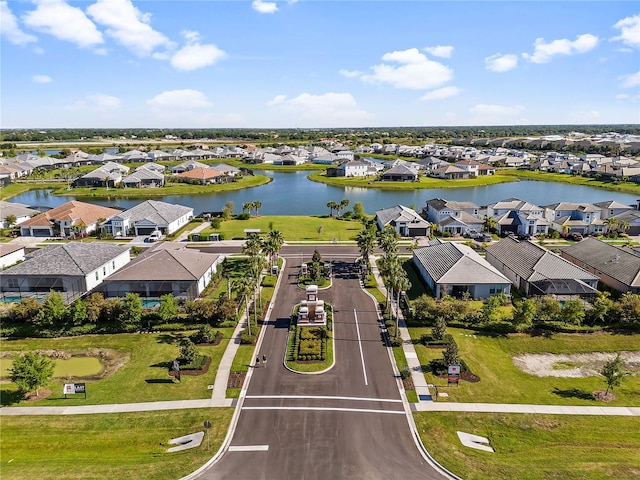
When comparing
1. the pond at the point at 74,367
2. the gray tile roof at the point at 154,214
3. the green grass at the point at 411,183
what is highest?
the green grass at the point at 411,183

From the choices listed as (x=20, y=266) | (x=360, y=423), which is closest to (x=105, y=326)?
(x=20, y=266)

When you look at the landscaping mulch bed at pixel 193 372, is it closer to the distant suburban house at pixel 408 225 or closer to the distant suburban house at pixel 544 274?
the distant suburban house at pixel 544 274

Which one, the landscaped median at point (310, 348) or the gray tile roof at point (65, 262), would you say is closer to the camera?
the landscaped median at point (310, 348)

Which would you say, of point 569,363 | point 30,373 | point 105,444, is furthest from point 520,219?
point 30,373

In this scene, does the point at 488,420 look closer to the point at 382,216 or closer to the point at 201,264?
the point at 201,264

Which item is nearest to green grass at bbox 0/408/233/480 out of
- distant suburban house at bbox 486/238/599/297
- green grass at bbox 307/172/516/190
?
distant suburban house at bbox 486/238/599/297

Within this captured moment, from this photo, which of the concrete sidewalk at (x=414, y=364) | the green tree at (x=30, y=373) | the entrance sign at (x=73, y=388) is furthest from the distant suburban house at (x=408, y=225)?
the green tree at (x=30, y=373)

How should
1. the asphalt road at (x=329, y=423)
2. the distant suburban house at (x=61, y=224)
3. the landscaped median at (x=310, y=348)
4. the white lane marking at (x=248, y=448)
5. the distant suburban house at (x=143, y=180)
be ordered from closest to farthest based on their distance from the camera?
1. the asphalt road at (x=329, y=423)
2. the white lane marking at (x=248, y=448)
3. the landscaped median at (x=310, y=348)
4. the distant suburban house at (x=61, y=224)
5. the distant suburban house at (x=143, y=180)

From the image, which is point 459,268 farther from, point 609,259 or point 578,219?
point 578,219
